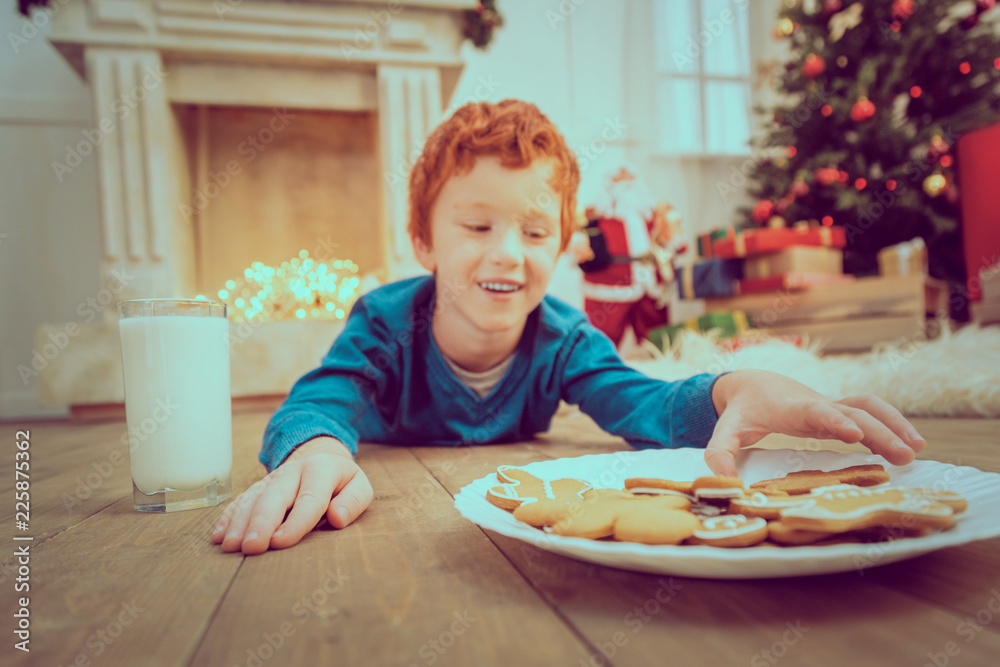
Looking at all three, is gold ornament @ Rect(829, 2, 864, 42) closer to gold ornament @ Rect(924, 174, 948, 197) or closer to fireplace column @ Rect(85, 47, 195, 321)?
gold ornament @ Rect(924, 174, 948, 197)

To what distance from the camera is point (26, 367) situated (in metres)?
2.69

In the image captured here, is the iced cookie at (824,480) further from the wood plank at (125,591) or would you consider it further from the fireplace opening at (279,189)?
the fireplace opening at (279,189)

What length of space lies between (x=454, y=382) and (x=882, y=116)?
259 centimetres

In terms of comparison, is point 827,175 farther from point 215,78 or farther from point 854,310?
point 215,78

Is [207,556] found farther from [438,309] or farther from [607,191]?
[607,191]

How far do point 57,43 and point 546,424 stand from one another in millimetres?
2394

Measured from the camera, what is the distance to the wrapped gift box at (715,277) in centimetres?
257

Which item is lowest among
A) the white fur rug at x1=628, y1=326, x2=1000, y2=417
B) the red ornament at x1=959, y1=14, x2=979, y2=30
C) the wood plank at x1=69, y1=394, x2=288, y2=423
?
the wood plank at x1=69, y1=394, x2=288, y2=423

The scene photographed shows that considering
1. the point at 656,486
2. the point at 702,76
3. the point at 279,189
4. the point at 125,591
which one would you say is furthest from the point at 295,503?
the point at 702,76

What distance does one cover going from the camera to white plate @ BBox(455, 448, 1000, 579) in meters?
0.30

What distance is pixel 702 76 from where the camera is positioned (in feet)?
12.2

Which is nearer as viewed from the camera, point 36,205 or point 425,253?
point 425,253

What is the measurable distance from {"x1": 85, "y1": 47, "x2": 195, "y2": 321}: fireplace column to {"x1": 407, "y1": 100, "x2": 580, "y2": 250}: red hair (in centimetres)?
181

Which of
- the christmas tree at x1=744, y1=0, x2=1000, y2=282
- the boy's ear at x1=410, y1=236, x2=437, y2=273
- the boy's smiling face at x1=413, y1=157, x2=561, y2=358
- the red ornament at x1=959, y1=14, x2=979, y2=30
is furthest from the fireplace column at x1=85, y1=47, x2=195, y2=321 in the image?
the red ornament at x1=959, y1=14, x2=979, y2=30
